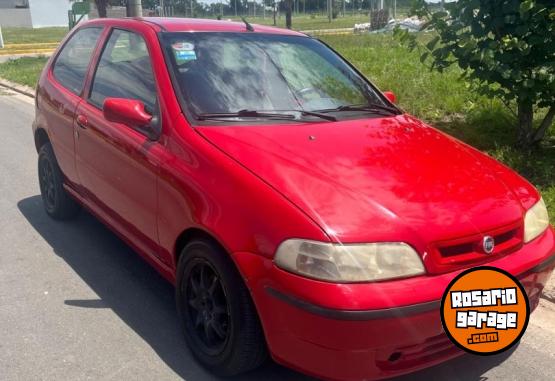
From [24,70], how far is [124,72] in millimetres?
14758

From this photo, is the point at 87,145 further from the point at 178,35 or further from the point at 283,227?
the point at 283,227

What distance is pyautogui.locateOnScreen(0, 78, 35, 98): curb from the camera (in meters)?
13.3

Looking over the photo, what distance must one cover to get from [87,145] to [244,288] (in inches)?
75.9

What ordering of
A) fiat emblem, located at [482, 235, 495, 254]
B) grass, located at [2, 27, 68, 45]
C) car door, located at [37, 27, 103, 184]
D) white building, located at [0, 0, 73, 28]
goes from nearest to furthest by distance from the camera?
1. fiat emblem, located at [482, 235, 495, 254]
2. car door, located at [37, 27, 103, 184]
3. grass, located at [2, 27, 68, 45]
4. white building, located at [0, 0, 73, 28]

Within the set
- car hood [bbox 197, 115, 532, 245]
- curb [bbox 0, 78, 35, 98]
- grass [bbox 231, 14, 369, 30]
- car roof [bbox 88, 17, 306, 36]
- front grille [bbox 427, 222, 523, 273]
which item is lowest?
grass [bbox 231, 14, 369, 30]

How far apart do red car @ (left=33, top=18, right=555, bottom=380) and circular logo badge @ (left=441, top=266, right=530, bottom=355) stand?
57mm

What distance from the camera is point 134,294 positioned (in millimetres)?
3678

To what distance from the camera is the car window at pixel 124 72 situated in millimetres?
3447

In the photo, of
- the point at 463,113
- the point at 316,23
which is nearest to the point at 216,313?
the point at 463,113

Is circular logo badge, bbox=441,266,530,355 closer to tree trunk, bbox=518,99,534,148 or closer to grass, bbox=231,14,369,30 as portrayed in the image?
tree trunk, bbox=518,99,534,148

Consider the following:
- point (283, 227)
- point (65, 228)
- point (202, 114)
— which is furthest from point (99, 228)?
point (283, 227)

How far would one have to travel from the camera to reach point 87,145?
12.9ft

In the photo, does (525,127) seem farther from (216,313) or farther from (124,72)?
(216,313)

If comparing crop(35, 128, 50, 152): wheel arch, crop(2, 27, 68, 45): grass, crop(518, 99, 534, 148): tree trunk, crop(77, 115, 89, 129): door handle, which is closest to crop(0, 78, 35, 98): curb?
crop(35, 128, 50, 152): wheel arch
